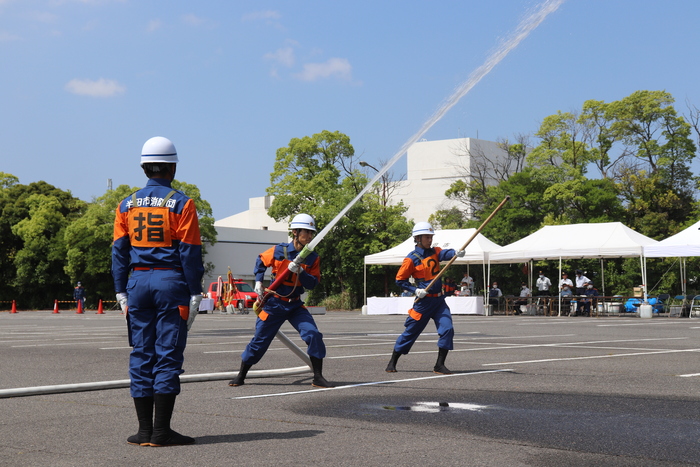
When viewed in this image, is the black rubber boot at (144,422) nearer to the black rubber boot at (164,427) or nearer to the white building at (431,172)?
the black rubber boot at (164,427)

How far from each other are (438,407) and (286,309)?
2505mm

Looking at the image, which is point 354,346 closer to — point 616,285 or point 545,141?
point 616,285

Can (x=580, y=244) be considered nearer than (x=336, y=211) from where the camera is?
Yes

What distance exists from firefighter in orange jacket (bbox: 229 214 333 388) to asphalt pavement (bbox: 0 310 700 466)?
0.36m

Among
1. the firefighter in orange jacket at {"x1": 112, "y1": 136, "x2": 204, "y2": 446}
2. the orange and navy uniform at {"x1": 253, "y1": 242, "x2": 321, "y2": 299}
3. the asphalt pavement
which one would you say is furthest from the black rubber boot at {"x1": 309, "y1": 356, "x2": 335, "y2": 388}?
the firefighter in orange jacket at {"x1": 112, "y1": 136, "x2": 204, "y2": 446}

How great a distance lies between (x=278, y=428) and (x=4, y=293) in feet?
207

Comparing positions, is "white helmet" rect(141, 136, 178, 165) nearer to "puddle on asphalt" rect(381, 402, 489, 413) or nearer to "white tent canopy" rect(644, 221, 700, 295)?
"puddle on asphalt" rect(381, 402, 489, 413)

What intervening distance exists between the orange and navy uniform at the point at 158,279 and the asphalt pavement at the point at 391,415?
55 cm

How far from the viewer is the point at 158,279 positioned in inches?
240

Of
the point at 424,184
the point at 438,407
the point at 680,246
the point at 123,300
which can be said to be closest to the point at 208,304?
A: the point at 680,246

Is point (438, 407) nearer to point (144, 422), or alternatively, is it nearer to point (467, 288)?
point (144, 422)

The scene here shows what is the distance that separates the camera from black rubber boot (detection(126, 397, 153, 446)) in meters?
5.96

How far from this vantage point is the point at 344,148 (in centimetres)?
5934

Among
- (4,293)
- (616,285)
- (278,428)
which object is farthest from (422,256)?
(4,293)
